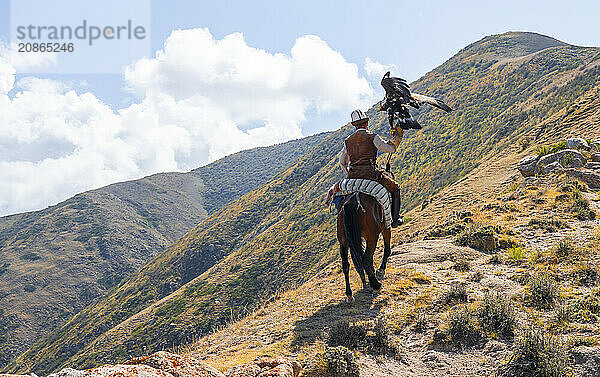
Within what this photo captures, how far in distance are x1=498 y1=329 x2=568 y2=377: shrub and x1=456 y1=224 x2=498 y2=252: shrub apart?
5.96 m

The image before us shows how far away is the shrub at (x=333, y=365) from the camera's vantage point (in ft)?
15.1

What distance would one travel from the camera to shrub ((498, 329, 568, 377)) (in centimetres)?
411

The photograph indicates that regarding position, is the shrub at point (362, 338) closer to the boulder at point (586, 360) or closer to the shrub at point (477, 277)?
the boulder at point (586, 360)

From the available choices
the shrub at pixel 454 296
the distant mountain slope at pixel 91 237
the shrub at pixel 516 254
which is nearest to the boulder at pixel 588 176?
the shrub at pixel 516 254

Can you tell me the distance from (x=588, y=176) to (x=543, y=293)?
1185 cm

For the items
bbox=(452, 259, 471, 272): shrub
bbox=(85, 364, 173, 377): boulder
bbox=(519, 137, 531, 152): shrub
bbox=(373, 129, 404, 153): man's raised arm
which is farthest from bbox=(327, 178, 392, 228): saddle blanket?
bbox=(519, 137, 531, 152): shrub

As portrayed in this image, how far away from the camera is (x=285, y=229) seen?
4859 centimetres

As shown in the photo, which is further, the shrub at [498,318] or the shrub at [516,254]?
the shrub at [516,254]

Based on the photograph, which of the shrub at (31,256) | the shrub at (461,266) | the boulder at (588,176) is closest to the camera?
the shrub at (461,266)

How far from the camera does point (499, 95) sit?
52656 millimetres

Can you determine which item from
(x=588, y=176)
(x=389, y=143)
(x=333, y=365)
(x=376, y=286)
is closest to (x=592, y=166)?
(x=588, y=176)

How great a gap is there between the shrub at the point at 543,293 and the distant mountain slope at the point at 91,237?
75264 mm

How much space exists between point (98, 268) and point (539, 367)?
95026mm

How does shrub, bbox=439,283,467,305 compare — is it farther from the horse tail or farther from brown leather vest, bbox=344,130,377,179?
brown leather vest, bbox=344,130,377,179
